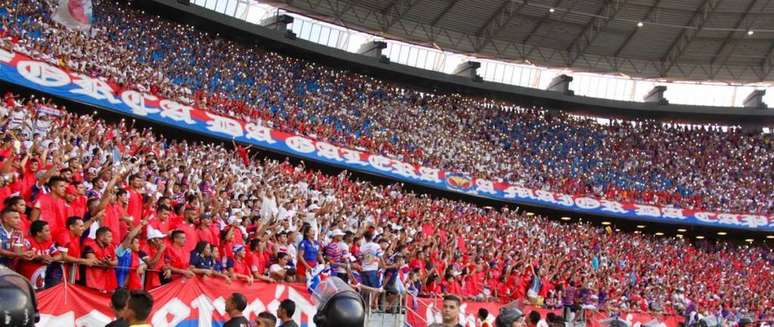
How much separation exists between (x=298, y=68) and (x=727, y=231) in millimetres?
26332

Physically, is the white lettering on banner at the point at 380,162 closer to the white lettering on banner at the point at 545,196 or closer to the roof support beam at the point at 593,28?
the white lettering on banner at the point at 545,196

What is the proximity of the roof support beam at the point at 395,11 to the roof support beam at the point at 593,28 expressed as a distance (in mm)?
9166

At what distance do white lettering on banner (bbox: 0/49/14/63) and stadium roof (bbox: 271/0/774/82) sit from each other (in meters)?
17.0

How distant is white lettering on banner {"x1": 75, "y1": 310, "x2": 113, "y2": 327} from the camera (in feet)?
24.8

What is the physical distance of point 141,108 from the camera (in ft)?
88.2

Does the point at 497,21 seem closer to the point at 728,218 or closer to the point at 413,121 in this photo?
the point at 413,121

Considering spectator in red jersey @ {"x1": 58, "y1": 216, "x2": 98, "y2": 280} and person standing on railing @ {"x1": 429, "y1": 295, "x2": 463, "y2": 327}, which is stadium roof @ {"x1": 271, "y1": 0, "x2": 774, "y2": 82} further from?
person standing on railing @ {"x1": 429, "y1": 295, "x2": 463, "y2": 327}

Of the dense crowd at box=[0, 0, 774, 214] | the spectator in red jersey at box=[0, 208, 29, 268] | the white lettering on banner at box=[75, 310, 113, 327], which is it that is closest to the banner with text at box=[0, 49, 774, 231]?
the dense crowd at box=[0, 0, 774, 214]

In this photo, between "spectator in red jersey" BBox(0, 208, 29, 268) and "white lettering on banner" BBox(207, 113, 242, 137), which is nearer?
"spectator in red jersey" BBox(0, 208, 29, 268)

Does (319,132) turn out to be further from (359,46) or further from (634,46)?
(634,46)

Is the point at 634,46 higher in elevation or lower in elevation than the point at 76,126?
higher

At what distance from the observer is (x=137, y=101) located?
87.9 feet

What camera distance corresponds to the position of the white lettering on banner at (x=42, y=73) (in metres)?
22.9

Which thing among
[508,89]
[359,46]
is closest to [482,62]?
[508,89]
